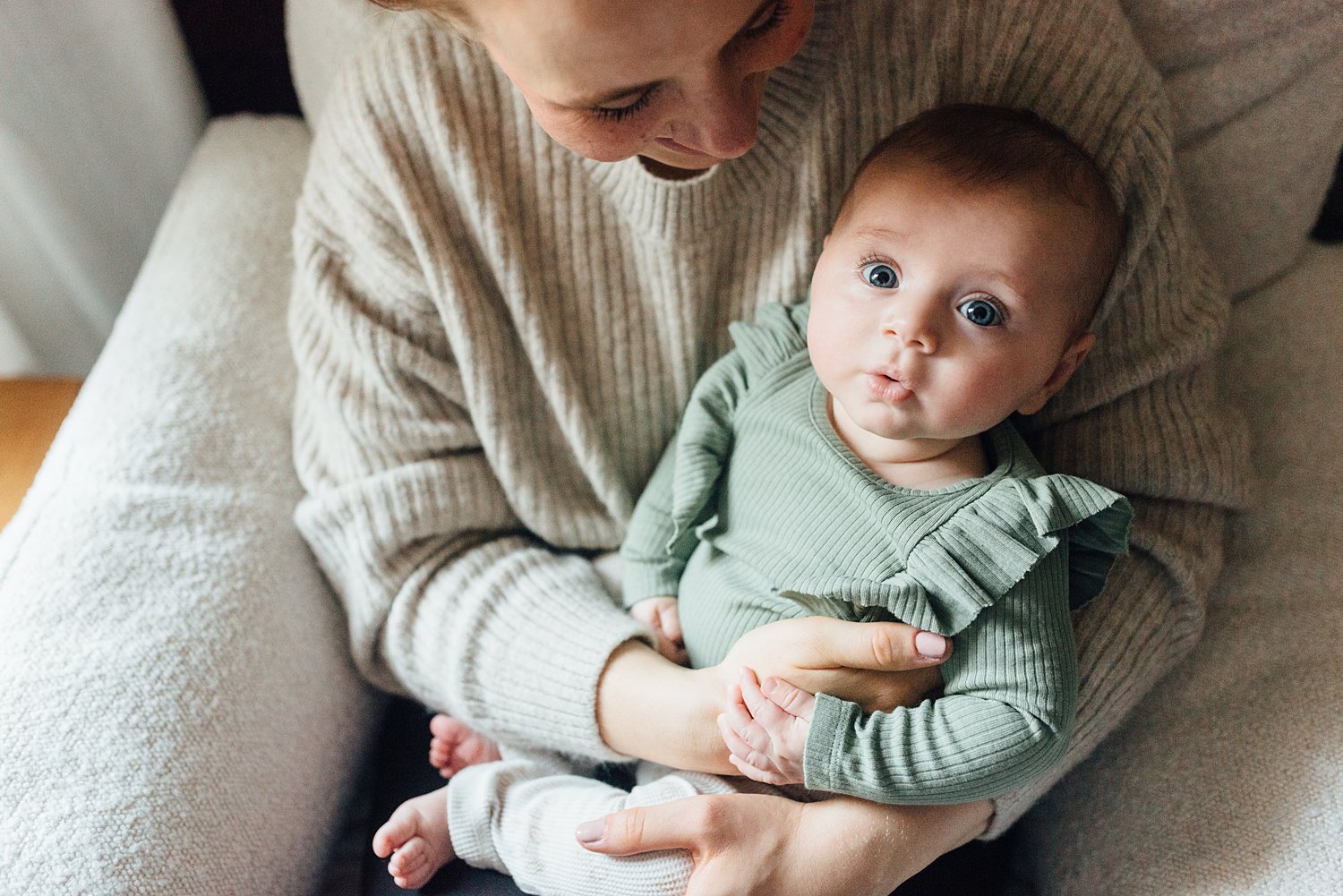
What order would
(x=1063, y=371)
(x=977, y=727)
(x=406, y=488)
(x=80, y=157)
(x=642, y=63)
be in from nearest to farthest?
(x=642, y=63) → (x=977, y=727) → (x=1063, y=371) → (x=406, y=488) → (x=80, y=157)

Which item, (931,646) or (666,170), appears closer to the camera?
(931,646)

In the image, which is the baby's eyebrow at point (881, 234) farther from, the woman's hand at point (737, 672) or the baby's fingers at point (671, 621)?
the baby's fingers at point (671, 621)

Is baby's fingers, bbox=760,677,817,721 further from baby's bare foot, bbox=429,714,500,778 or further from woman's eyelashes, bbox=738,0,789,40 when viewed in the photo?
woman's eyelashes, bbox=738,0,789,40

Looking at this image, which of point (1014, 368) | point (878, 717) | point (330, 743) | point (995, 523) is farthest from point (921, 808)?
point (330, 743)

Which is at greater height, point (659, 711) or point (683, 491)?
point (683, 491)

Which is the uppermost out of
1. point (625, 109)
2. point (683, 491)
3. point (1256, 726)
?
point (625, 109)

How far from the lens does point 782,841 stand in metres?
0.83

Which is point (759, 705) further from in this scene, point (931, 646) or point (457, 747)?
point (457, 747)

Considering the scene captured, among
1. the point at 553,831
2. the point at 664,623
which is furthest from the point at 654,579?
the point at 553,831

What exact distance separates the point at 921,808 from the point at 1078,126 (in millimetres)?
610

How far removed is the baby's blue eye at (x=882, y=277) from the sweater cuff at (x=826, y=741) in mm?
337

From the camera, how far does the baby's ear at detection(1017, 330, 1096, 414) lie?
85 centimetres

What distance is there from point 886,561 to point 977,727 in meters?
0.15

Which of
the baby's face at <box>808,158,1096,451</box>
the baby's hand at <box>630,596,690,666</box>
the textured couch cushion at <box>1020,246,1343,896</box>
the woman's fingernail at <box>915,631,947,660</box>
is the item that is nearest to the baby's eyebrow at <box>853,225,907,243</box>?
the baby's face at <box>808,158,1096,451</box>
